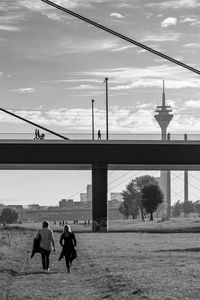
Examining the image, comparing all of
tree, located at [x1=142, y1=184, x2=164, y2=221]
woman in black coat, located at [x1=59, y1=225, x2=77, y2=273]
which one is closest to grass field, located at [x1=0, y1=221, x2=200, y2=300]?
woman in black coat, located at [x1=59, y1=225, x2=77, y2=273]

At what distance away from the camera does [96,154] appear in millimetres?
93062

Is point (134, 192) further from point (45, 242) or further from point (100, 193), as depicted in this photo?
point (45, 242)

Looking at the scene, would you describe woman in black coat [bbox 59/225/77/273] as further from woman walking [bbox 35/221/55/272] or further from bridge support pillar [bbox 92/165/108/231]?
bridge support pillar [bbox 92/165/108/231]

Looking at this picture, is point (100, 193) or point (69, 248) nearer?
point (69, 248)

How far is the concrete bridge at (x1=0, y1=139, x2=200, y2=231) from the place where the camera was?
9219 centimetres

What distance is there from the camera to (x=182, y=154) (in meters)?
94.9

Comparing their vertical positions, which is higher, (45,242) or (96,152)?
(96,152)

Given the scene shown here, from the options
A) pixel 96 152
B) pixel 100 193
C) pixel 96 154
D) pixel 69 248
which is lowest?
pixel 69 248

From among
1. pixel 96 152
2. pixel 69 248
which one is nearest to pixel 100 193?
pixel 96 152

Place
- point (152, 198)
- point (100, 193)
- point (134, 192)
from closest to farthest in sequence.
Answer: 1. point (100, 193)
2. point (152, 198)
3. point (134, 192)

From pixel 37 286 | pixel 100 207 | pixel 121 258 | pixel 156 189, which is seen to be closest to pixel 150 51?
pixel 121 258

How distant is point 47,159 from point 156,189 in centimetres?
5856

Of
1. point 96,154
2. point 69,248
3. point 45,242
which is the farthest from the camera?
Result: point 96,154

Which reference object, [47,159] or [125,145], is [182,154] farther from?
[47,159]
